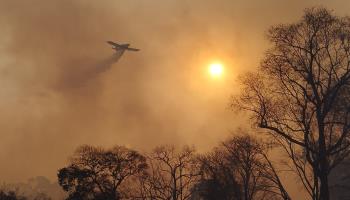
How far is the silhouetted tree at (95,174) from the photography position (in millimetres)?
61312

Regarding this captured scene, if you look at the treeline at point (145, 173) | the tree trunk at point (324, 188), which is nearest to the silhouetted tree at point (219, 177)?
the treeline at point (145, 173)

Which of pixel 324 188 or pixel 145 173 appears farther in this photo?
pixel 145 173

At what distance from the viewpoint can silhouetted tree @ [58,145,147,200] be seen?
2414 inches

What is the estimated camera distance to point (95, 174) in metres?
62.3

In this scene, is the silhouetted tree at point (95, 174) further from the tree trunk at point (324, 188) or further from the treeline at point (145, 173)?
the tree trunk at point (324, 188)

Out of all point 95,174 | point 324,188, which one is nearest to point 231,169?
point 95,174

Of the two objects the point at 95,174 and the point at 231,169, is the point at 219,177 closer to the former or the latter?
the point at 231,169

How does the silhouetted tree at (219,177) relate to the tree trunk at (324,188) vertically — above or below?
above

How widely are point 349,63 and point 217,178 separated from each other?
137 feet

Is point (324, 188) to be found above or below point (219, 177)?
below

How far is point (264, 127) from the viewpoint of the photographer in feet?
101

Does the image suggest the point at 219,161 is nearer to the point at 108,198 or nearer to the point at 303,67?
the point at 108,198

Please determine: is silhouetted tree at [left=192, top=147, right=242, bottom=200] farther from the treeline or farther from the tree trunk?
the tree trunk

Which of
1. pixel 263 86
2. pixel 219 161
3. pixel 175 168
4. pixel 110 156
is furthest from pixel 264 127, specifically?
pixel 175 168
